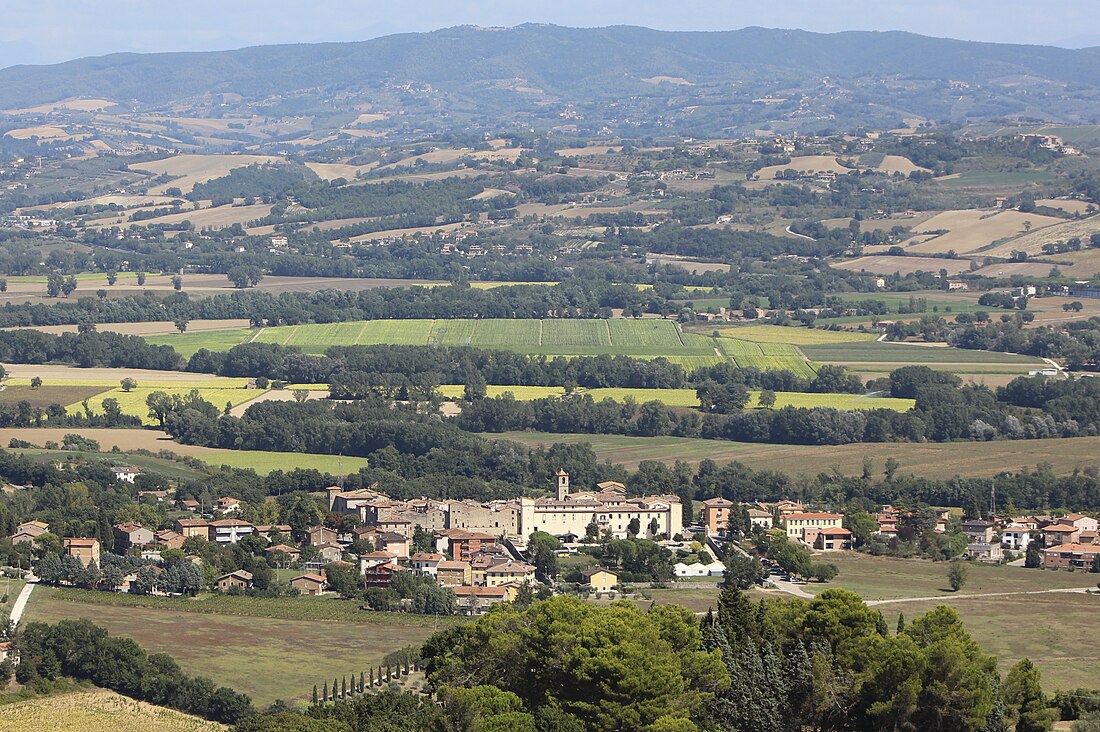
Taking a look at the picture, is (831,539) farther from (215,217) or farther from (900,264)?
(215,217)

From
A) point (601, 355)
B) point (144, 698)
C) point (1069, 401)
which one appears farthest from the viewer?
Answer: point (601, 355)

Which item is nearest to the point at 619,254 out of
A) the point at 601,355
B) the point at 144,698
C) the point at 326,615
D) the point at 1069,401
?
the point at 601,355

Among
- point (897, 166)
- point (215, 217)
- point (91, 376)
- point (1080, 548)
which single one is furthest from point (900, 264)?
point (1080, 548)

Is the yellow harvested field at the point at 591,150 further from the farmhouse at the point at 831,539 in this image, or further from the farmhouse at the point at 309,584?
the farmhouse at the point at 309,584

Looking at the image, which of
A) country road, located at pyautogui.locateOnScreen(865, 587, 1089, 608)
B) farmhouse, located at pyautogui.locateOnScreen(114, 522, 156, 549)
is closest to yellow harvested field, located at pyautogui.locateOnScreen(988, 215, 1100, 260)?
country road, located at pyautogui.locateOnScreen(865, 587, 1089, 608)

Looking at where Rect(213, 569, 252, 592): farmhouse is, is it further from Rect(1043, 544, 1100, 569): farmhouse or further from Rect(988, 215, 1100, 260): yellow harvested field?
Rect(988, 215, 1100, 260): yellow harvested field

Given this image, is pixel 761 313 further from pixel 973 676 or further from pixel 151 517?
pixel 973 676
